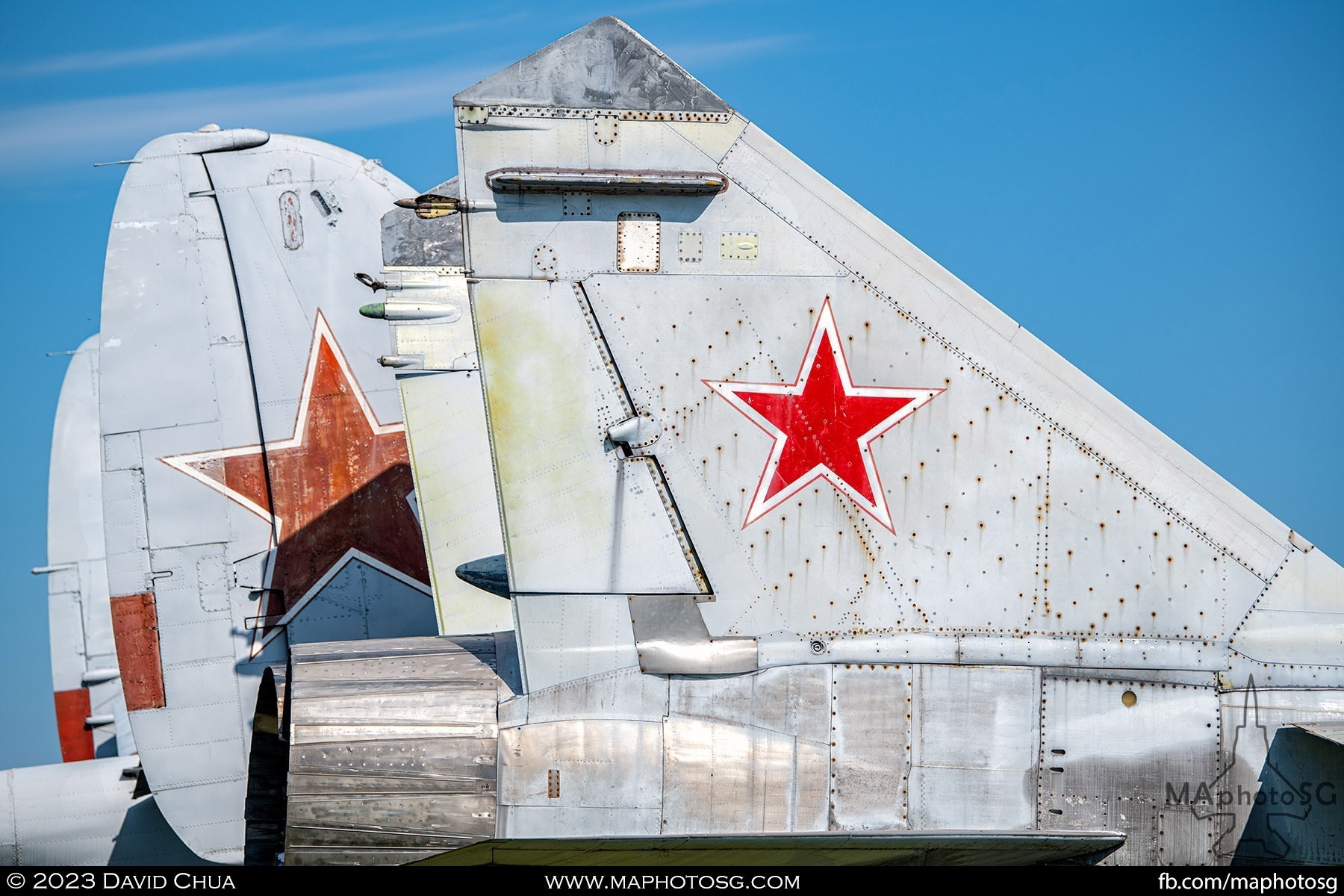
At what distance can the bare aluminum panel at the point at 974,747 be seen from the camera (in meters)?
6.32

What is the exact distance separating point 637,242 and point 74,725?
32.2 feet

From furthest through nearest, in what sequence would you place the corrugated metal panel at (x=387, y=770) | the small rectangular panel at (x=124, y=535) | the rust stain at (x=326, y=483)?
the rust stain at (x=326, y=483) → the small rectangular panel at (x=124, y=535) → the corrugated metal panel at (x=387, y=770)

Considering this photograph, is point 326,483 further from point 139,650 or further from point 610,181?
point 610,181

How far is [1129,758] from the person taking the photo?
6445mm

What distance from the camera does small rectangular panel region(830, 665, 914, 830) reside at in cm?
625

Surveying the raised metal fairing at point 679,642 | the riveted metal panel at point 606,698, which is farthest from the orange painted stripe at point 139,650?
the raised metal fairing at point 679,642

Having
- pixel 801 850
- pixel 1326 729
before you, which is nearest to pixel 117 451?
pixel 801 850

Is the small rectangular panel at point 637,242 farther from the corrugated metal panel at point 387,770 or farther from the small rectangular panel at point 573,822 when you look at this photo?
the small rectangular panel at point 573,822

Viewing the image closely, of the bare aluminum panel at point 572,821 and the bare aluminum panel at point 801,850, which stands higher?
the bare aluminum panel at point 572,821

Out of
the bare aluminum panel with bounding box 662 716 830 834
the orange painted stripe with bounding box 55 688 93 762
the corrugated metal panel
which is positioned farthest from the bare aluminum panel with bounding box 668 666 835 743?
the orange painted stripe with bounding box 55 688 93 762

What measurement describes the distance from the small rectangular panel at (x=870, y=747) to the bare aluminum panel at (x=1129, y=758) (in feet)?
2.27

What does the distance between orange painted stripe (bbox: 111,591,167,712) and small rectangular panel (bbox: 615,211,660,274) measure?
611cm
